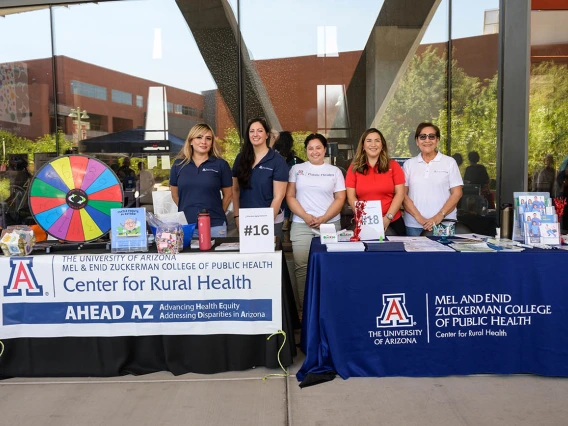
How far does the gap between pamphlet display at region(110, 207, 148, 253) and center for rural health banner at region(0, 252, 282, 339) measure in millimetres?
92

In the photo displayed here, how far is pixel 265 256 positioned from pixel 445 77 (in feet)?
13.3

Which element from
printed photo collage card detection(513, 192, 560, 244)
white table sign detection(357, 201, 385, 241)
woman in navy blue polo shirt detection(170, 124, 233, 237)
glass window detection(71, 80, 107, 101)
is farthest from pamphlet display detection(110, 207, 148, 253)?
glass window detection(71, 80, 107, 101)

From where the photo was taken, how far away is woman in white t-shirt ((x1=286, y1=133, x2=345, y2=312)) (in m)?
3.65

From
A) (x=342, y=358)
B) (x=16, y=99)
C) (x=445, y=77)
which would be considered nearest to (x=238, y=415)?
(x=342, y=358)

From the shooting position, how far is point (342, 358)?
9.41 feet

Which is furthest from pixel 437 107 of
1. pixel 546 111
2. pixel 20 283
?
pixel 20 283

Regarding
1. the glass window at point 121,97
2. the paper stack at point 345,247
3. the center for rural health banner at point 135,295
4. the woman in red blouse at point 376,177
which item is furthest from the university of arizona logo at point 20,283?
the glass window at point 121,97

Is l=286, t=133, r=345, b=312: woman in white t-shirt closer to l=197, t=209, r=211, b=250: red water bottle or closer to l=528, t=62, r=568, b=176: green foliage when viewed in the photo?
l=197, t=209, r=211, b=250: red water bottle

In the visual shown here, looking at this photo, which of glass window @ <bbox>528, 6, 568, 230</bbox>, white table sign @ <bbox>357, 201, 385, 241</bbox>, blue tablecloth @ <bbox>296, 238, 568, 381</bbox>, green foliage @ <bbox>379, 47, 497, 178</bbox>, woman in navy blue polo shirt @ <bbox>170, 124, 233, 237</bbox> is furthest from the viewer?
glass window @ <bbox>528, 6, 568, 230</bbox>

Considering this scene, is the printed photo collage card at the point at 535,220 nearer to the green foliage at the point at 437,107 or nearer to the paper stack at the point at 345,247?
the paper stack at the point at 345,247

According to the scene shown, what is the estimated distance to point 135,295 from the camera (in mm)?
2908

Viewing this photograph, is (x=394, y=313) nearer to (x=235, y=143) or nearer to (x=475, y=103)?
(x=235, y=143)

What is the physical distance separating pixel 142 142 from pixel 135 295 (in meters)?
3.59

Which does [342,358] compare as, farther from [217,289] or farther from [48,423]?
[48,423]
